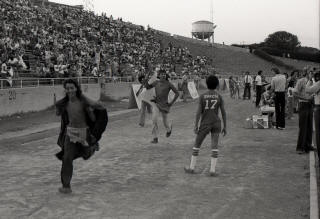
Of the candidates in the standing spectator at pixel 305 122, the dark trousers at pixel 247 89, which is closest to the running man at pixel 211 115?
the standing spectator at pixel 305 122

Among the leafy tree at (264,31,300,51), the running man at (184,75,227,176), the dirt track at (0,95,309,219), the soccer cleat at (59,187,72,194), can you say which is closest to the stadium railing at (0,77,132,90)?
the dirt track at (0,95,309,219)

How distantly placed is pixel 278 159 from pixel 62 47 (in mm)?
18402

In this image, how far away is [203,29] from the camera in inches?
3423

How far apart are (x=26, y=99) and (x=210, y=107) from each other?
12440mm

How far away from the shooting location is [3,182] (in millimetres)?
8031

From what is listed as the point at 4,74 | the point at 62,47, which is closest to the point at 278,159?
the point at 4,74

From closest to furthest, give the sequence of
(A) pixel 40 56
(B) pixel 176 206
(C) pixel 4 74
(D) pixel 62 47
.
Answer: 1. (B) pixel 176 206
2. (C) pixel 4 74
3. (A) pixel 40 56
4. (D) pixel 62 47

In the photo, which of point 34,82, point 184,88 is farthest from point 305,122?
point 184,88

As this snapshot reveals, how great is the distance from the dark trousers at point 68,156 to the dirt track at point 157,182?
0.86 feet

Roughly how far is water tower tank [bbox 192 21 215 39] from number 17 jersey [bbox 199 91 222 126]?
79566 mm

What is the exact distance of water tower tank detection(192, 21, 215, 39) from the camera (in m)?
86.8

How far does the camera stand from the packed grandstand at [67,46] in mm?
21906

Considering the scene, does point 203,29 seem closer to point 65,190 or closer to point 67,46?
point 67,46

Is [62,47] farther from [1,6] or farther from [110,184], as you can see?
[110,184]
